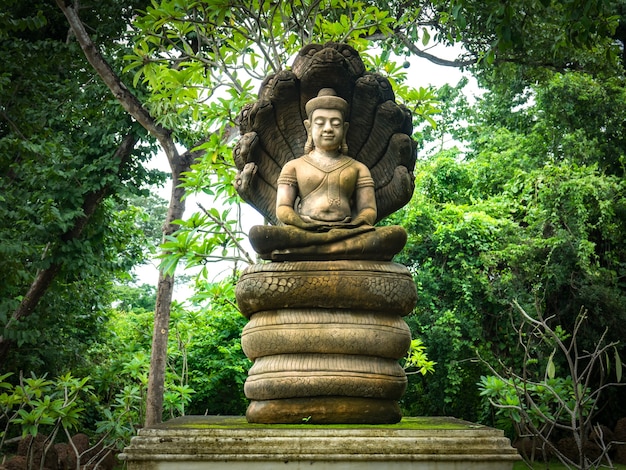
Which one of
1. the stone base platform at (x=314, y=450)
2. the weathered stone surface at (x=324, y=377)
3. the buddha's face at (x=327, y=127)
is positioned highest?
the buddha's face at (x=327, y=127)

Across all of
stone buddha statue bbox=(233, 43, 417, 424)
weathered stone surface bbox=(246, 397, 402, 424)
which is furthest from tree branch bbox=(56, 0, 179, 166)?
weathered stone surface bbox=(246, 397, 402, 424)

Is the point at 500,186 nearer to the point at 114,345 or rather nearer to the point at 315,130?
the point at 114,345

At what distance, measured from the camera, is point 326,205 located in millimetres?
4844

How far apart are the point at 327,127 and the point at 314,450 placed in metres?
2.37

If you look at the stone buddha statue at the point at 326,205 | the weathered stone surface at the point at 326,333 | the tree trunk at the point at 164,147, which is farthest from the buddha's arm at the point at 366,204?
the tree trunk at the point at 164,147

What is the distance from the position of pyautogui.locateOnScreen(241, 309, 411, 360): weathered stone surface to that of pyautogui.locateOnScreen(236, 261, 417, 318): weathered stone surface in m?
0.05

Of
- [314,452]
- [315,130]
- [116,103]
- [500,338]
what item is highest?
[116,103]

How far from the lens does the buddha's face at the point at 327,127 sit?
4945 millimetres

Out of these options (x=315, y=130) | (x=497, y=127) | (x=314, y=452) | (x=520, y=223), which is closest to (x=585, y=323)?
(x=520, y=223)

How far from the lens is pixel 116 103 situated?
30.5 ft

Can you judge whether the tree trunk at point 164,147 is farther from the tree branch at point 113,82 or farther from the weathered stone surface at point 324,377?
the weathered stone surface at point 324,377

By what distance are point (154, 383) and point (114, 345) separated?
414 cm

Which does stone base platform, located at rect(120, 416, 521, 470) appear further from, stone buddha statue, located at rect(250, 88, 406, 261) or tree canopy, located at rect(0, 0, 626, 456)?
tree canopy, located at rect(0, 0, 626, 456)

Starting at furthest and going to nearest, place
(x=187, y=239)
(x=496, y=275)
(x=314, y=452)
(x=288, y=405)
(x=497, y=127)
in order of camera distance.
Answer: (x=497, y=127) → (x=496, y=275) → (x=187, y=239) → (x=288, y=405) → (x=314, y=452)
